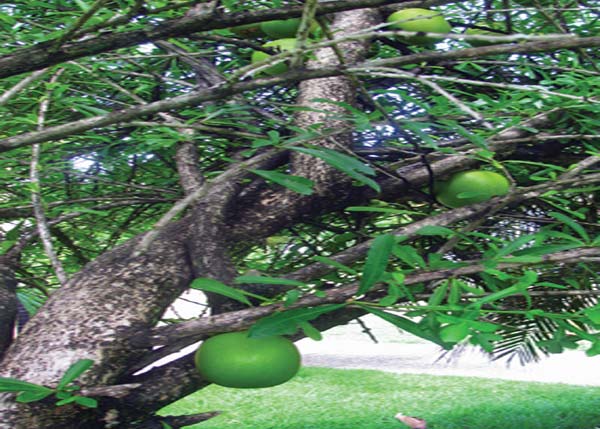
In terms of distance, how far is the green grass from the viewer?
457 cm

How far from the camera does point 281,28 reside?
1.28 metres

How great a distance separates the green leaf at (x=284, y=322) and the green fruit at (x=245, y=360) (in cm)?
12

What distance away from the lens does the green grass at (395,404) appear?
15.0ft

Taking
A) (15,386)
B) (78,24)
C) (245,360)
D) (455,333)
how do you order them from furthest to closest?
(245,360) → (15,386) → (455,333) → (78,24)

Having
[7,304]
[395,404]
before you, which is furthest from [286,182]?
[395,404]

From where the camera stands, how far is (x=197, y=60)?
4.25 feet

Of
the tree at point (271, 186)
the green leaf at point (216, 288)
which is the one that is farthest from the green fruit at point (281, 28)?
the green leaf at point (216, 288)

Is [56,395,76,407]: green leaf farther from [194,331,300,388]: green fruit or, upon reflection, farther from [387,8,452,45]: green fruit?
[387,8,452,45]: green fruit

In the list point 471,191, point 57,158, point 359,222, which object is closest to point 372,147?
point 359,222

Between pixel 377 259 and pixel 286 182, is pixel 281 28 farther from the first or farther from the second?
pixel 377 259

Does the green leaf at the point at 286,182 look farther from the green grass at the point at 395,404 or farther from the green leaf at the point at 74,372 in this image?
the green grass at the point at 395,404

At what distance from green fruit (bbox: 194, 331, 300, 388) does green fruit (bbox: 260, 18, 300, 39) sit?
55cm

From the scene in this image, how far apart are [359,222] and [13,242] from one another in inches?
24.4

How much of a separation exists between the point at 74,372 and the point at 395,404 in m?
4.77
